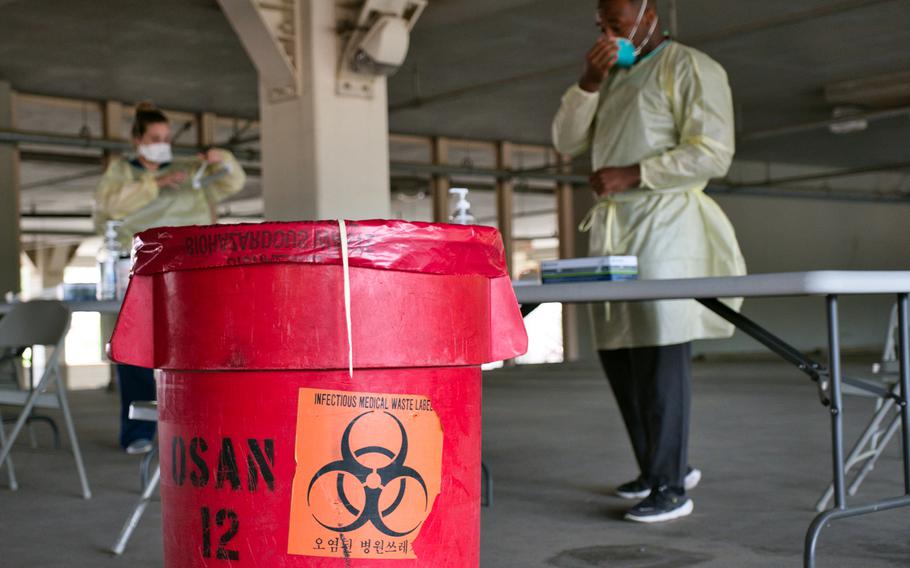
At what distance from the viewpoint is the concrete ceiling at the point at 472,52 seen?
7648 mm

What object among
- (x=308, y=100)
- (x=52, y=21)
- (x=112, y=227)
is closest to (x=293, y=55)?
(x=308, y=100)

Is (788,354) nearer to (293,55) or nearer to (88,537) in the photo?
(88,537)

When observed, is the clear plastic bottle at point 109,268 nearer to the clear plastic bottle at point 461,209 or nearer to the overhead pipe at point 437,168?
the clear plastic bottle at point 461,209

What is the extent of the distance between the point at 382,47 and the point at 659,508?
3.70 m

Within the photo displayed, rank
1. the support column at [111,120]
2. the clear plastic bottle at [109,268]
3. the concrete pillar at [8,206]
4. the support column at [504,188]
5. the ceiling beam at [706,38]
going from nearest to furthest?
the clear plastic bottle at [109,268]
the ceiling beam at [706,38]
the concrete pillar at [8,206]
the support column at [111,120]
the support column at [504,188]

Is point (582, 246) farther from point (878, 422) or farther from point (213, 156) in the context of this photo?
point (878, 422)

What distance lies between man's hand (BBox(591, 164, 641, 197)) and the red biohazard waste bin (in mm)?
1539

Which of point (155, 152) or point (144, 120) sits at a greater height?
point (144, 120)

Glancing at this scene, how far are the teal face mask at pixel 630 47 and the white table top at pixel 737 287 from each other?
0.76 metres

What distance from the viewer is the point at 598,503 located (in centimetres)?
329

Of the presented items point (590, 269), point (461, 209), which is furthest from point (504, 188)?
point (590, 269)

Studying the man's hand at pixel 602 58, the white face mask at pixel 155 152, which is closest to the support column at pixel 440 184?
the white face mask at pixel 155 152

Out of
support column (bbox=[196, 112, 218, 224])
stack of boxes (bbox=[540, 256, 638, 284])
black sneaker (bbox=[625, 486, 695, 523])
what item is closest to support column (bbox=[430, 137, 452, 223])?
support column (bbox=[196, 112, 218, 224])

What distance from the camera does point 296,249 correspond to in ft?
4.68
